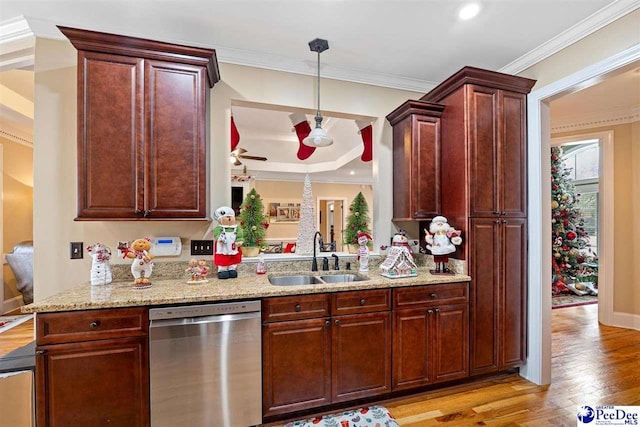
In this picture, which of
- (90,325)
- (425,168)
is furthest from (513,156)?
(90,325)

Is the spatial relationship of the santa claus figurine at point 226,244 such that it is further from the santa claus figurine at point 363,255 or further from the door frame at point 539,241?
the door frame at point 539,241

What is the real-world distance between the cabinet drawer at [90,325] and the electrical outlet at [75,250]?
722 millimetres

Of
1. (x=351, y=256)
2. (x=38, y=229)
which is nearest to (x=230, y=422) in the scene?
(x=351, y=256)

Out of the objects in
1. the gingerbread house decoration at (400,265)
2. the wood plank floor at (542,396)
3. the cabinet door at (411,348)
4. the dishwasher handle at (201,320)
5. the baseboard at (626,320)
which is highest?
the gingerbread house decoration at (400,265)

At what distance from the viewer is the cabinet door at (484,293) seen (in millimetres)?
2365

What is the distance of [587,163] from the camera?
5629 millimetres

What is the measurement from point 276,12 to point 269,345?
2.24 meters

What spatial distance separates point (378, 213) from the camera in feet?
9.52

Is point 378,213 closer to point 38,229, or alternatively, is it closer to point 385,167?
point 385,167

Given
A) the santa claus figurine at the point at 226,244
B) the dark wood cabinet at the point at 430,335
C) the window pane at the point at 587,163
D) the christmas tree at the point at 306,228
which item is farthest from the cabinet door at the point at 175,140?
the window pane at the point at 587,163

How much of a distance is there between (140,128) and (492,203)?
2.70 metres

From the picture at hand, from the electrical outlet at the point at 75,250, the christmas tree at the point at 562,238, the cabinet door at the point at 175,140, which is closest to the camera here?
the cabinet door at the point at 175,140

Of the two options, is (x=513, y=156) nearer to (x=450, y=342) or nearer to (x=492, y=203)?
(x=492, y=203)

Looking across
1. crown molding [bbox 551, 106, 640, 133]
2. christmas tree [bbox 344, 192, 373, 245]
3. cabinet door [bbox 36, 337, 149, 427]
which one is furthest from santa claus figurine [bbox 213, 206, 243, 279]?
crown molding [bbox 551, 106, 640, 133]
